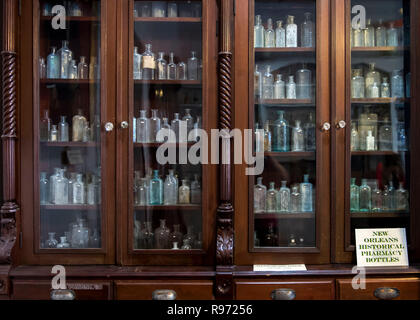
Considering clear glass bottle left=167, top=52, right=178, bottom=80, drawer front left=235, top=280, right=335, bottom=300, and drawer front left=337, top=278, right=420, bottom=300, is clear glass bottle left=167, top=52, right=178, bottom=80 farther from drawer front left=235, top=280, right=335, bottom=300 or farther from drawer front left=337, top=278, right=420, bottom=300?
drawer front left=337, top=278, right=420, bottom=300

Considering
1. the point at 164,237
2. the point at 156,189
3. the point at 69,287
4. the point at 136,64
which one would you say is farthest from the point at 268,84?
the point at 69,287

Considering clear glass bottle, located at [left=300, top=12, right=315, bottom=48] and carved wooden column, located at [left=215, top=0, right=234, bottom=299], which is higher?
clear glass bottle, located at [left=300, top=12, right=315, bottom=48]

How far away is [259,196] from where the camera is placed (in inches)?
79.4

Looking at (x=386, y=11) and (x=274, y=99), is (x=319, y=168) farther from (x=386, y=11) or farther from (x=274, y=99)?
(x=386, y=11)

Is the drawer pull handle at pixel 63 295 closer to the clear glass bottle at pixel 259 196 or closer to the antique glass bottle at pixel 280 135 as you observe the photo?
the clear glass bottle at pixel 259 196

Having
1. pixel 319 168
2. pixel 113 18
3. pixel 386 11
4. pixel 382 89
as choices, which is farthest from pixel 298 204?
pixel 113 18

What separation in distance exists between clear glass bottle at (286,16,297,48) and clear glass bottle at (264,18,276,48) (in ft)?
0.22

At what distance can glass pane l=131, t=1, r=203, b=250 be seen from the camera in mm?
2000

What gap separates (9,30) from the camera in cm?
188

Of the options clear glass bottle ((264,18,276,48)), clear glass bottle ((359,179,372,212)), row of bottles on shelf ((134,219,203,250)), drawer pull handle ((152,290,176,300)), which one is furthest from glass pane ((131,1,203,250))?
clear glass bottle ((359,179,372,212))

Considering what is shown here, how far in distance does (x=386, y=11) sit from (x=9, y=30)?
176cm

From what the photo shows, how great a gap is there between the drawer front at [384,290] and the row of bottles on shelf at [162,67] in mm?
1159

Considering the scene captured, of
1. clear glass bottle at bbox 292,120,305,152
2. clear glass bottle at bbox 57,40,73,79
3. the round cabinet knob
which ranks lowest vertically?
clear glass bottle at bbox 292,120,305,152

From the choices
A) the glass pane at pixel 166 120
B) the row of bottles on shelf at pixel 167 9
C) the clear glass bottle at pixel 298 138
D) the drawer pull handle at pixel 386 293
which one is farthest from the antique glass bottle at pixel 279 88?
the drawer pull handle at pixel 386 293
